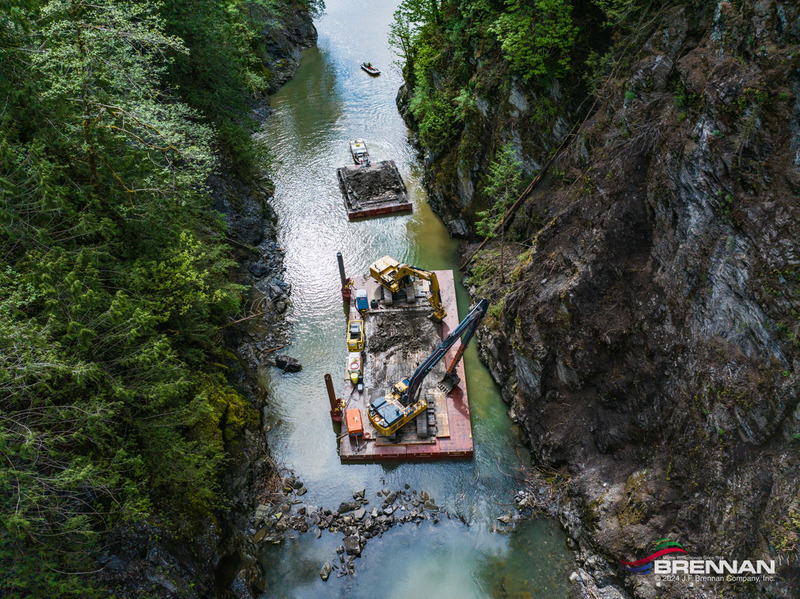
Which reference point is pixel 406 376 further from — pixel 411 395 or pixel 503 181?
pixel 503 181

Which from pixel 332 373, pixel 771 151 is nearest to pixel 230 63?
pixel 332 373

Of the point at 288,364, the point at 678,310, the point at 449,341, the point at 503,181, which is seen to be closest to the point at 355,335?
the point at 288,364

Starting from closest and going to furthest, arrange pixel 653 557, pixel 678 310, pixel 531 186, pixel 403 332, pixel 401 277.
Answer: pixel 653 557 < pixel 678 310 < pixel 531 186 < pixel 403 332 < pixel 401 277

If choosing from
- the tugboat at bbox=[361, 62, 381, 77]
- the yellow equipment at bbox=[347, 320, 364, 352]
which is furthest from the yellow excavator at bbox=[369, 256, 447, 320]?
the tugboat at bbox=[361, 62, 381, 77]

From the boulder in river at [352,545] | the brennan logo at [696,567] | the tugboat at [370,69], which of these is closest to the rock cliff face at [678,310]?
the brennan logo at [696,567]

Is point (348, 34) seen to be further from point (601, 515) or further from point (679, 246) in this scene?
point (601, 515)

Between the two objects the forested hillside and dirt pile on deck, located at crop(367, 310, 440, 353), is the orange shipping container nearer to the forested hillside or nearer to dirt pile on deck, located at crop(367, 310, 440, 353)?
dirt pile on deck, located at crop(367, 310, 440, 353)
